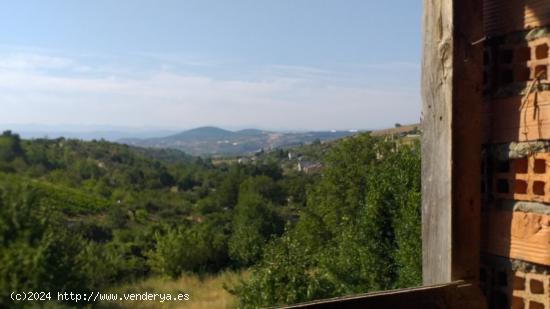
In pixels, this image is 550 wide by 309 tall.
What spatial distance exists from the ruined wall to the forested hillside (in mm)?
8124

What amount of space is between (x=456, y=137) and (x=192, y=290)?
70.4ft

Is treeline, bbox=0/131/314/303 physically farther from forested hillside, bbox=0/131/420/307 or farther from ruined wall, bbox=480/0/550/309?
ruined wall, bbox=480/0/550/309

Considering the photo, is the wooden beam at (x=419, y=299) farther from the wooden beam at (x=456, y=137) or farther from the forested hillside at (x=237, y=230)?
the forested hillside at (x=237, y=230)

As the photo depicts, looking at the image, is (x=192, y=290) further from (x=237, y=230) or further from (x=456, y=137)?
(x=456, y=137)

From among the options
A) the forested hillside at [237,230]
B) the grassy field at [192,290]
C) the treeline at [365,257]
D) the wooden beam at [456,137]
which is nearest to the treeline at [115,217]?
the forested hillside at [237,230]

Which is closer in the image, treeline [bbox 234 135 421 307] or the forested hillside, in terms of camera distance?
treeline [bbox 234 135 421 307]

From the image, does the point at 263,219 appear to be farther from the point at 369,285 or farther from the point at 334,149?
the point at 369,285

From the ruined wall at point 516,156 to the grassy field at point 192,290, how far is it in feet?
51.6

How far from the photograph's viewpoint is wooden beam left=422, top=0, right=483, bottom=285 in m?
1.58

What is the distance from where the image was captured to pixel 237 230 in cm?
3192

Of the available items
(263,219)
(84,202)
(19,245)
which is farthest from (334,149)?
(84,202)

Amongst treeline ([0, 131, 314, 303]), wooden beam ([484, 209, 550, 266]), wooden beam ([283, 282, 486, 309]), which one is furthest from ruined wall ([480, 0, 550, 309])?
treeline ([0, 131, 314, 303])

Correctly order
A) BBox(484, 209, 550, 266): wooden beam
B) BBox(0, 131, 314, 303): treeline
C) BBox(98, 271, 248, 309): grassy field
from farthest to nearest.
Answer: BBox(98, 271, 248, 309): grassy field → BBox(0, 131, 314, 303): treeline → BBox(484, 209, 550, 266): wooden beam

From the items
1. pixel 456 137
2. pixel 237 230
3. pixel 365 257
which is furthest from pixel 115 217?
pixel 456 137
